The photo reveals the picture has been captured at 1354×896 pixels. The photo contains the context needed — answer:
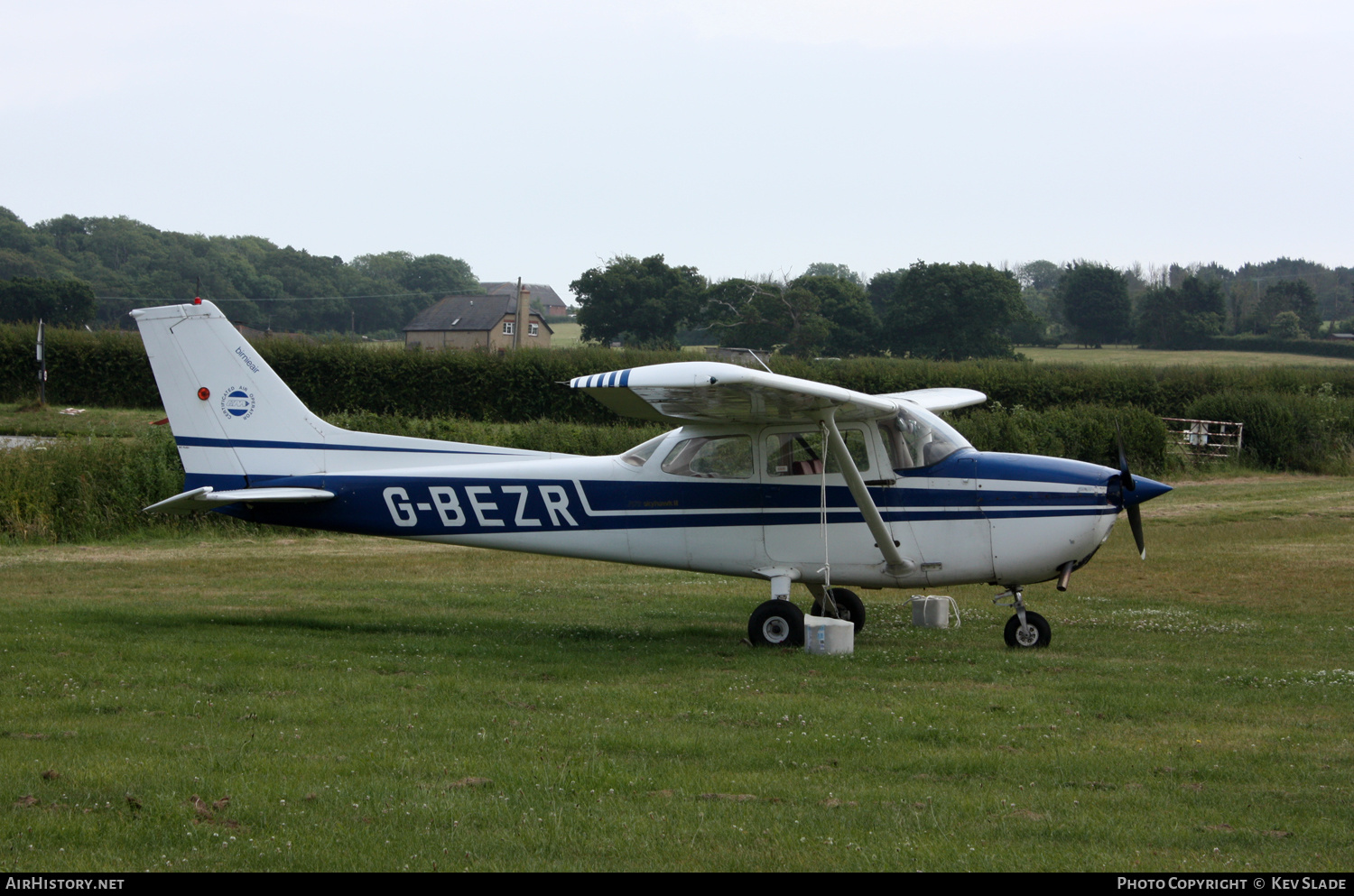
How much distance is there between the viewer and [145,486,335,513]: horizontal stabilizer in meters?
10.7

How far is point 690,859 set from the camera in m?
4.57

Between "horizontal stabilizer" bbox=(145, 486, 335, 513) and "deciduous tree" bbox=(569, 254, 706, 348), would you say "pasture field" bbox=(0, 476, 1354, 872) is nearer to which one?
"horizontal stabilizer" bbox=(145, 486, 335, 513)

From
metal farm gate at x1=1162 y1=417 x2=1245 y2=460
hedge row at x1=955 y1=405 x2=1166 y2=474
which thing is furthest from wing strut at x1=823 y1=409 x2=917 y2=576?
metal farm gate at x1=1162 y1=417 x2=1245 y2=460

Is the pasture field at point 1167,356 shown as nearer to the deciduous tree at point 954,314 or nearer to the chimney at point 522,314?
the deciduous tree at point 954,314

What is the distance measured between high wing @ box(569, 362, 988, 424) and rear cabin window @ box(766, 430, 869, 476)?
20 centimetres

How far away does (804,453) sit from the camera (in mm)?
10617

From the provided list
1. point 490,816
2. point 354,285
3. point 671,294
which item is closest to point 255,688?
point 490,816

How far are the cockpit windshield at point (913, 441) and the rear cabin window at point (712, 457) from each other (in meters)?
1.34

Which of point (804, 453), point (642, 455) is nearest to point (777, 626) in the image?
point (804, 453)

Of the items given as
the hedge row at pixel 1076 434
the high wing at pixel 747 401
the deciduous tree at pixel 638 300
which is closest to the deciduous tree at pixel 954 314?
the deciduous tree at pixel 638 300

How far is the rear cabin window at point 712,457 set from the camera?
35.3 ft

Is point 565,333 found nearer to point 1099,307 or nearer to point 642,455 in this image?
point 1099,307

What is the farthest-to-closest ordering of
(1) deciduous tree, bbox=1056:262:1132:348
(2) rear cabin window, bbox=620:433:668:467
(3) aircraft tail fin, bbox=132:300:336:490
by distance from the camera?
1. (1) deciduous tree, bbox=1056:262:1132:348
2. (3) aircraft tail fin, bbox=132:300:336:490
3. (2) rear cabin window, bbox=620:433:668:467

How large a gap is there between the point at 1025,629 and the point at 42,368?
40.3m
